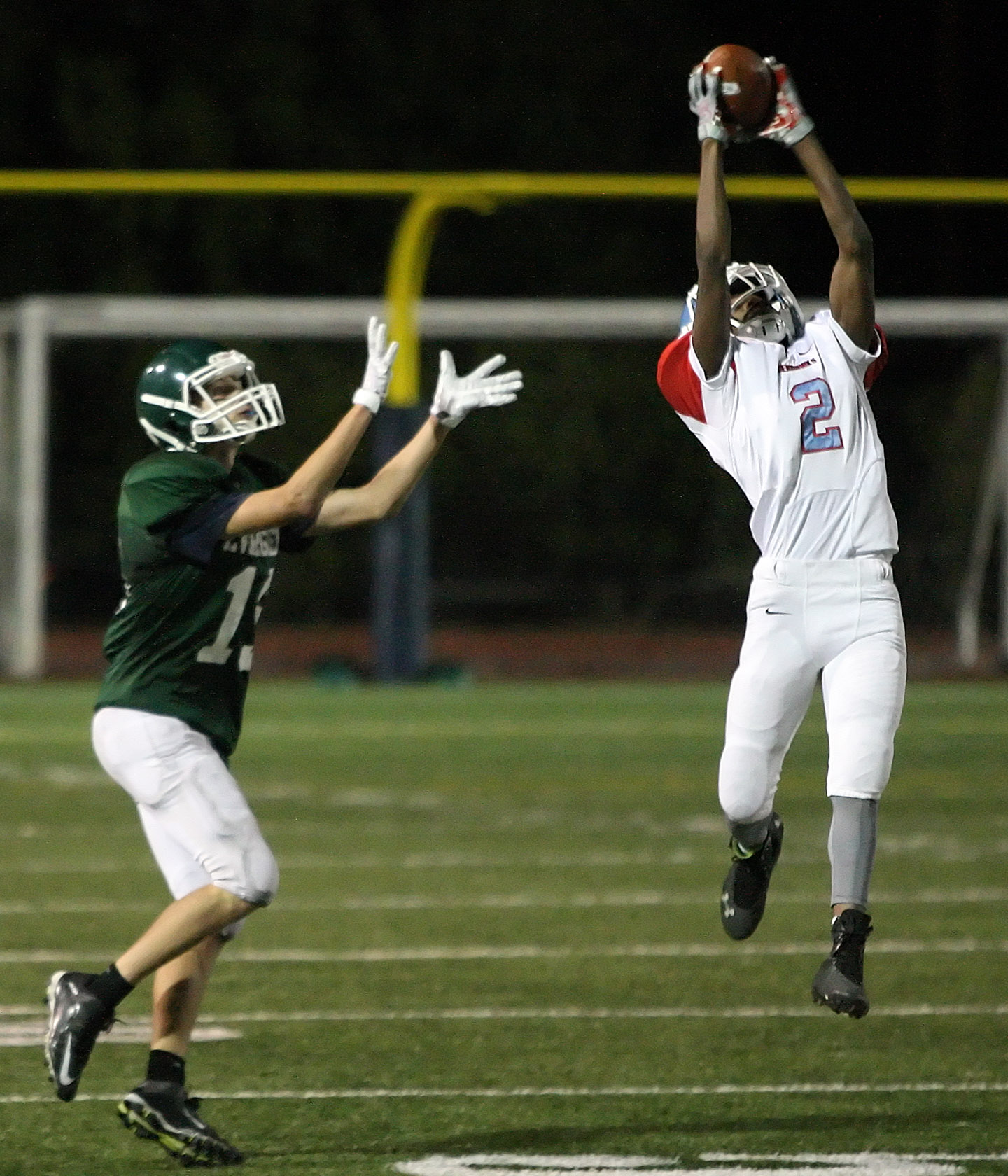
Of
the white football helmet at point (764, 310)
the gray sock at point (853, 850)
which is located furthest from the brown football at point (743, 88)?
the gray sock at point (853, 850)

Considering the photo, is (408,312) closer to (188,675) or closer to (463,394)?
(463,394)

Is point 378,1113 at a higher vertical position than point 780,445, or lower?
lower

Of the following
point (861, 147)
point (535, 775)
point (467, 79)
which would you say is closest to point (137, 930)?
point (535, 775)

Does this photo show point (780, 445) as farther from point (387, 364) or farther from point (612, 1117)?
point (612, 1117)

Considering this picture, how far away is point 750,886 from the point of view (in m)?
4.98

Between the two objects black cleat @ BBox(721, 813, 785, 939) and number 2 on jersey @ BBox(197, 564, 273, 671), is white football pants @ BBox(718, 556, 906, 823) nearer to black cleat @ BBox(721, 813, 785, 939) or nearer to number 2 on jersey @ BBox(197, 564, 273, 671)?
black cleat @ BBox(721, 813, 785, 939)

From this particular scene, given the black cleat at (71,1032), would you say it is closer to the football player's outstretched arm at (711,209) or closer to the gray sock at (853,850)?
the gray sock at (853,850)

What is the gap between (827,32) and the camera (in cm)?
2769

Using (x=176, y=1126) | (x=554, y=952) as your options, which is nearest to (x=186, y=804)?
(x=176, y=1126)

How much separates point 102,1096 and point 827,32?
24.4 meters

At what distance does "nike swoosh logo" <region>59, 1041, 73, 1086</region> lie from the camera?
432cm

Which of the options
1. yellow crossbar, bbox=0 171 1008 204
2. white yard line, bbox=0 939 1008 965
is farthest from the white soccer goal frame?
white yard line, bbox=0 939 1008 965

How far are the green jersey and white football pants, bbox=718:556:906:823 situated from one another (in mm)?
1011

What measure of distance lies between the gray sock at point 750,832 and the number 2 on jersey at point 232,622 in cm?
111
